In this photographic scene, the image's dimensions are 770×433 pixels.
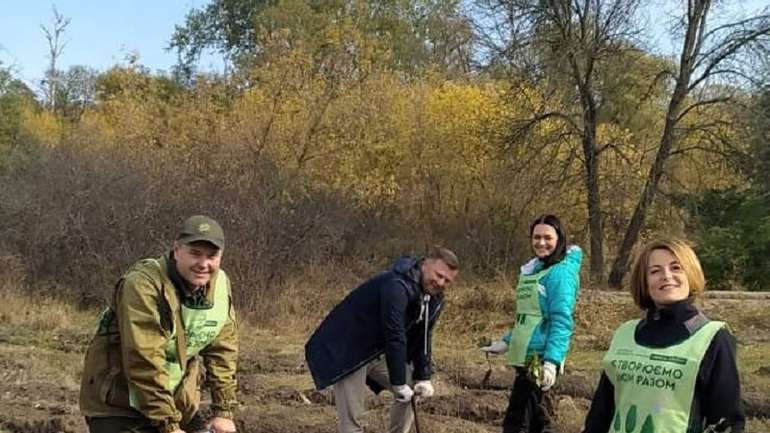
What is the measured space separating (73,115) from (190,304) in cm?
3954

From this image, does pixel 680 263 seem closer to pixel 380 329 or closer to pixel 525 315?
pixel 380 329

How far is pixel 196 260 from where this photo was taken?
3.60 metres

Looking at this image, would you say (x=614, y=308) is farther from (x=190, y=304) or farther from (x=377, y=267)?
(x=190, y=304)

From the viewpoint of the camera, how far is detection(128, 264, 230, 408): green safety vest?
3648 millimetres

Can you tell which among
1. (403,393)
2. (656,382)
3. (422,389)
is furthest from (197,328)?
(422,389)

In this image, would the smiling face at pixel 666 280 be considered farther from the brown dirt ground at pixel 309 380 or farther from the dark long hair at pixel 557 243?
the brown dirt ground at pixel 309 380

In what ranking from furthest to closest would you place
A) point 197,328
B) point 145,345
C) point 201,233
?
1. point 197,328
2. point 201,233
3. point 145,345

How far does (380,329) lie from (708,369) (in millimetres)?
2957

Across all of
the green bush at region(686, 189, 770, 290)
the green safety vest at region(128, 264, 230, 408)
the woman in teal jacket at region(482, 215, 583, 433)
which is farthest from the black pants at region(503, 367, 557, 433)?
the green bush at region(686, 189, 770, 290)

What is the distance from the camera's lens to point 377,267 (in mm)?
22156

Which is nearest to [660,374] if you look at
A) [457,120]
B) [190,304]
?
[190,304]

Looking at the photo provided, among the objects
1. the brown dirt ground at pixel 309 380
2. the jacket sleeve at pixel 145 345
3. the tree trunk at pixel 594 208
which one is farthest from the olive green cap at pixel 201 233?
the tree trunk at pixel 594 208

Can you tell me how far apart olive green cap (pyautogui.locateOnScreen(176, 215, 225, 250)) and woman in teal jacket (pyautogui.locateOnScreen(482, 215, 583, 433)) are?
111 inches

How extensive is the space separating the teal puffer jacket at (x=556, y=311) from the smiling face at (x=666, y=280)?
280 centimetres
